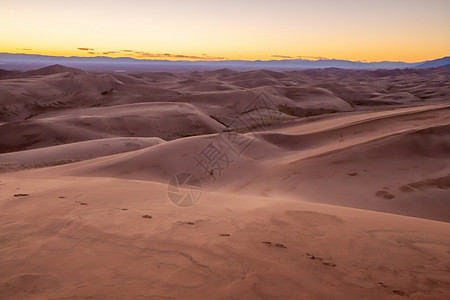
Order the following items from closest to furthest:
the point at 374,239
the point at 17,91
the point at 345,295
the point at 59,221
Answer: the point at 345,295 < the point at 374,239 < the point at 59,221 < the point at 17,91

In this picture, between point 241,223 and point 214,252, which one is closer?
point 214,252

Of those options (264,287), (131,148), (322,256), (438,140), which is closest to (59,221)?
(264,287)

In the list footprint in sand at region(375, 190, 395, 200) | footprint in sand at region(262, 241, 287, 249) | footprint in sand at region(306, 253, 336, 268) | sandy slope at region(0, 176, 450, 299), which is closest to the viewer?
sandy slope at region(0, 176, 450, 299)

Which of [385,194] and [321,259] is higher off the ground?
[321,259]

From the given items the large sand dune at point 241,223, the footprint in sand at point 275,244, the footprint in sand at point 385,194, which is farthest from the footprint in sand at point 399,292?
the footprint in sand at point 385,194

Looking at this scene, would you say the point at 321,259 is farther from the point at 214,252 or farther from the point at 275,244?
Result: the point at 214,252

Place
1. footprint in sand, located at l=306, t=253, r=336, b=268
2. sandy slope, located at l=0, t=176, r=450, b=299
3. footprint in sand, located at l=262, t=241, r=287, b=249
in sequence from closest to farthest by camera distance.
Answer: sandy slope, located at l=0, t=176, r=450, b=299, footprint in sand, located at l=306, t=253, r=336, b=268, footprint in sand, located at l=262, t=241, r=287, b=249

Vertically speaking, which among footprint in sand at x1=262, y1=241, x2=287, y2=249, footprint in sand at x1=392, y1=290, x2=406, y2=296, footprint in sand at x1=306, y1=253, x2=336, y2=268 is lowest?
footprint in sand at x1=262, y1=241, x2=287, y2=249

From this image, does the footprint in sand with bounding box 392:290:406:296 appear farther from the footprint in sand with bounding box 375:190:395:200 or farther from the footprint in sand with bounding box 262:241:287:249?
the footprint in sand with bounding box 375:190:395:200

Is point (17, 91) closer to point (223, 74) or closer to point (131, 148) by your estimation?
point (131, 148)

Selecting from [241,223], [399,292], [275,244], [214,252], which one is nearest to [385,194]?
[241,223]

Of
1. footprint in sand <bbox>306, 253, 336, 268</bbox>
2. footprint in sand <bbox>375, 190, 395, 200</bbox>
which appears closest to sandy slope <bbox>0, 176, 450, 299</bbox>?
footprint in sand <bbox>306, 253, 336, 268</bbox>
